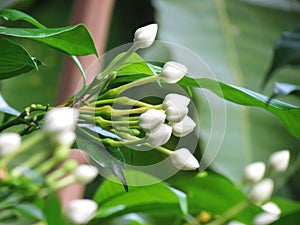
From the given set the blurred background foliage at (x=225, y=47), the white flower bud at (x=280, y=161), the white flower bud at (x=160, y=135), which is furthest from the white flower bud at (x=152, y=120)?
the blurred background foliage at (x=225, y=47)

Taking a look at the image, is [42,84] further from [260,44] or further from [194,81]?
[194,81]

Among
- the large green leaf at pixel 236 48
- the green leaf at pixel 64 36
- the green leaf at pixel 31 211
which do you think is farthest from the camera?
the large green leaf at pixel 236 48

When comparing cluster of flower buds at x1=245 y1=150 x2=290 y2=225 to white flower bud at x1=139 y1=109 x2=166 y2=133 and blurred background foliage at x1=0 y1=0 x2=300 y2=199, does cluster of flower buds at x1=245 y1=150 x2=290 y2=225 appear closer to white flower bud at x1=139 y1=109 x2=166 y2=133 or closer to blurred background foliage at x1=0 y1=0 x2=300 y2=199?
white flower bud at x1=139 y1=109 x2=166 y2=133

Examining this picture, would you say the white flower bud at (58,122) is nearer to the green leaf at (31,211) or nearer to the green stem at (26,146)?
the green stem at (26,146)

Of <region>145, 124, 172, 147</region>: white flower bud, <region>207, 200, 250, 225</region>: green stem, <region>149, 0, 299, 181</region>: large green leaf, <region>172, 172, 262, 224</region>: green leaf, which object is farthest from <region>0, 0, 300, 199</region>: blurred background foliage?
<region>145, 124, 172, 147</region>: white flower bud

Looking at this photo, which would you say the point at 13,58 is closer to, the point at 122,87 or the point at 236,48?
the point at 122,87

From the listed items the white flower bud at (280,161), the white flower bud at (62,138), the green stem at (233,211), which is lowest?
the green stem at (233,211)

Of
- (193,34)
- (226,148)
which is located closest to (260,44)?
(193,34)
